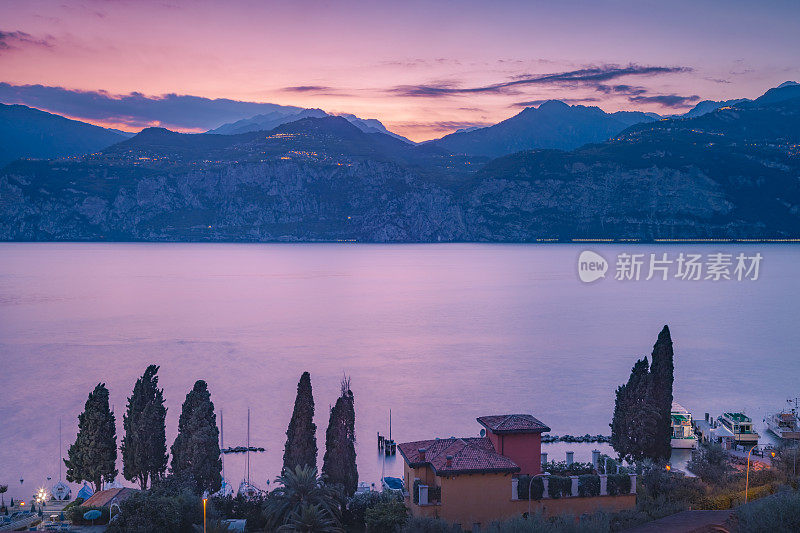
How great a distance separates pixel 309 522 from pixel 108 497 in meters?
10.9

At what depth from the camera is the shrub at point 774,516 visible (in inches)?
691

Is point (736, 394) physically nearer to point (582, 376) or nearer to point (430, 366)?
point (582, 376)

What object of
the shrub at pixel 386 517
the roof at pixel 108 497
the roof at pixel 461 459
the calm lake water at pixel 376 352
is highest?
the roof at pixel 461 459

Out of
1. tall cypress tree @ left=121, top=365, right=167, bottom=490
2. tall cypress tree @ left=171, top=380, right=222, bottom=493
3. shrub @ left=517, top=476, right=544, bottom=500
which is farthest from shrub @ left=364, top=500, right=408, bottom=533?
tall cypress tree @ left=121, top=365, right=167, bottom=490

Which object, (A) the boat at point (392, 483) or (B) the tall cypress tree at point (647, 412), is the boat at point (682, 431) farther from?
(A) the boat at point (392, 483)

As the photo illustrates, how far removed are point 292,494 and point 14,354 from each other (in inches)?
2555

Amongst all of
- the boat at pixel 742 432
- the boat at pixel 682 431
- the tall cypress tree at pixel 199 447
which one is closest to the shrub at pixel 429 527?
the tall cypress tree at pixel 199 447

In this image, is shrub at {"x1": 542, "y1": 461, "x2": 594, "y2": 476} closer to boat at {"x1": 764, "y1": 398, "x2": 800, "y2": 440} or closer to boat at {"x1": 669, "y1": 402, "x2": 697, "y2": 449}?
boat at {"x1": 669, "y1": 402, "x2": 697, "y2": 449}

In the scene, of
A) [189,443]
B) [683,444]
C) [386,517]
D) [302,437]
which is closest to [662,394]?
[683,444]

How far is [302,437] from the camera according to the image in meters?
30.4

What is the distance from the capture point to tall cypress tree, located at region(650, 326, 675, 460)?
35.3 meters

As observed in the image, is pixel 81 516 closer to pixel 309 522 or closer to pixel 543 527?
pixel 309 522

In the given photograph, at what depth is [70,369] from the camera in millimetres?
68062

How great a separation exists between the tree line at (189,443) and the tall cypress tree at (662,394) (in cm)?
1597
